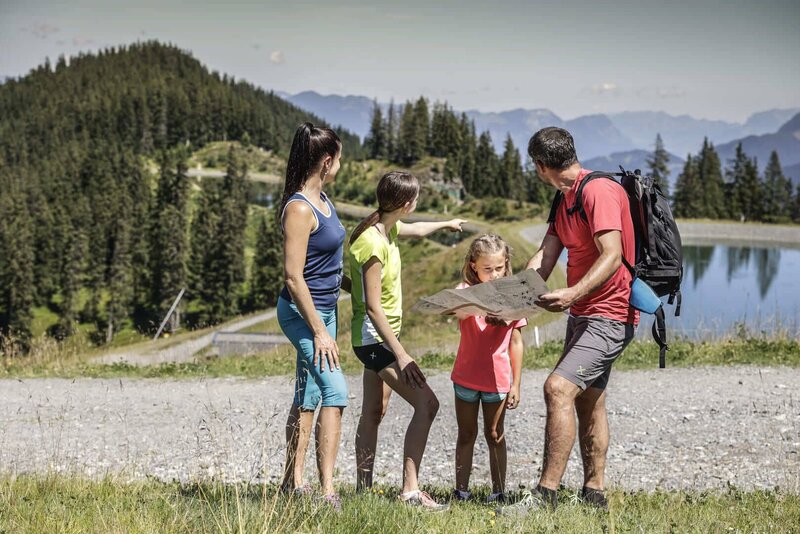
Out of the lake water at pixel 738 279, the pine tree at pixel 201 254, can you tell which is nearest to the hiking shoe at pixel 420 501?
the lake water at pixel 738 279

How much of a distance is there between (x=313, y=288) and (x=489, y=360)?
1.34 meters

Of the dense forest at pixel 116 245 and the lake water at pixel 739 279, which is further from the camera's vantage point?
the dense forest at pixel 116 245

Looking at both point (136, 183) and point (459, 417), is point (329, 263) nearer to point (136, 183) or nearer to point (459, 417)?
point (459, 417)

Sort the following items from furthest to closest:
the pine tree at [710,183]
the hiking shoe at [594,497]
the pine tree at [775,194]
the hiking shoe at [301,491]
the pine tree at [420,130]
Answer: the pine tree at [420,130]
the pine tree at [775,194]
the pine tree at [710,183]
the hiking shoe at [594,497]
the hiking shoe at [301,491]

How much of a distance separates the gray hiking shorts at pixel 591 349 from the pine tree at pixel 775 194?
4143 inches

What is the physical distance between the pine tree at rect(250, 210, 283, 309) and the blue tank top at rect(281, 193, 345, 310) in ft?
247

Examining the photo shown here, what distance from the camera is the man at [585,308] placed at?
4598mm

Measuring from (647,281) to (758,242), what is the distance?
8764 cm

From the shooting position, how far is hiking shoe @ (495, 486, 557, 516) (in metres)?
4.46

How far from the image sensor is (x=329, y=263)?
15.6 feet

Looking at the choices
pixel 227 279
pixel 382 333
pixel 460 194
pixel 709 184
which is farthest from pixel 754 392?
pixel 460 194

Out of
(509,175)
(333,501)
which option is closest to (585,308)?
(333,501)

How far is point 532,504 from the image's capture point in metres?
4.55

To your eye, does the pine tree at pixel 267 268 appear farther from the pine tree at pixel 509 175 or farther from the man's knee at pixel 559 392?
the man's knee at pixel 559 392
